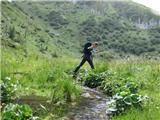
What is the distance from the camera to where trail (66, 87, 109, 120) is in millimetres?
11750

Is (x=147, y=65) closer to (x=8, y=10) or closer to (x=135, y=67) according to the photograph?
(x=135, y=67)

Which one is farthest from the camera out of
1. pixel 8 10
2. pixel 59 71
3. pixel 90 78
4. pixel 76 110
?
pixel 8 10

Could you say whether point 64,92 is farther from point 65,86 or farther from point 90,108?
point 90,108

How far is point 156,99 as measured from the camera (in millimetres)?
12875

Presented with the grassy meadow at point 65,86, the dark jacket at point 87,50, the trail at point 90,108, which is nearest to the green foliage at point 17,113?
the grassy meadow at point 65,86

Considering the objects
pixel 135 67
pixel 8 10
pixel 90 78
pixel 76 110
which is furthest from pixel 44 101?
pixel 8 10

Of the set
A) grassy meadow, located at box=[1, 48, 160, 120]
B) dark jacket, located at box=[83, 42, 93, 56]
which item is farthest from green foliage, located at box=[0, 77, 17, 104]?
dark jacket, located at box=[83, 42, 93, 56]

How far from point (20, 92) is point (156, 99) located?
16.6ft

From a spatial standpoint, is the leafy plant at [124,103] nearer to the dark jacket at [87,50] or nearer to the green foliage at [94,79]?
the green foliage at [94,79]

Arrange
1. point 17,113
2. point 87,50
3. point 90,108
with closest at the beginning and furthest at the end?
point 17,113 < point 90,108 < point 87,50

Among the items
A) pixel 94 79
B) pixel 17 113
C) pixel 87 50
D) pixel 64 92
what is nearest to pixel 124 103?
pixel 64 92

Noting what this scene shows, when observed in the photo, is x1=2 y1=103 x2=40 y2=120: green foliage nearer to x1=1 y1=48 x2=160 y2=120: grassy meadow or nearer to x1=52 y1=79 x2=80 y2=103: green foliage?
x1=1 y1=48 x2=160 y2=120: grassy meadow

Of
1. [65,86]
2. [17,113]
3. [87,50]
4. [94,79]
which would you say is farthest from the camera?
[87,50]

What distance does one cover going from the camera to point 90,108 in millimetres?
13172
